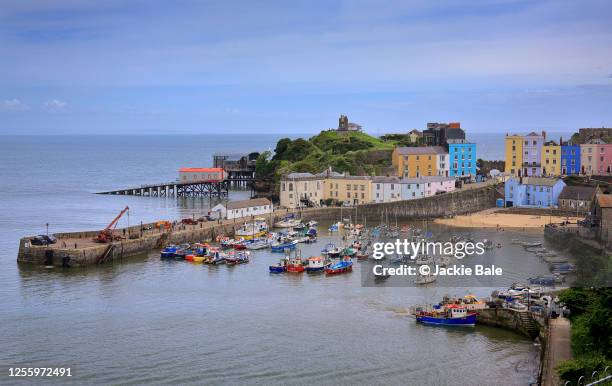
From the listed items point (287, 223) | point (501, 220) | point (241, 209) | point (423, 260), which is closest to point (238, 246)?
point (287, 223)

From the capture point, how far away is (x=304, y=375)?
2114cm

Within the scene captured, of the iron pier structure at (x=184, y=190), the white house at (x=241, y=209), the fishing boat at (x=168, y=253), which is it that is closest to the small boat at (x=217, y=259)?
the fishing boat at (x=168, y=253)

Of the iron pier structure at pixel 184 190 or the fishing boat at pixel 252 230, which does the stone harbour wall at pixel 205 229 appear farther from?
the iron pier structure at pixel 184 190

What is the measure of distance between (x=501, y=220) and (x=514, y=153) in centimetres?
1295

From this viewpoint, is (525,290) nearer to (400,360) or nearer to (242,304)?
(400,360)

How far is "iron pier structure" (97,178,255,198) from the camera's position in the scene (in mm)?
66688

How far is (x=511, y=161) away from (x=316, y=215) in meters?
17.0

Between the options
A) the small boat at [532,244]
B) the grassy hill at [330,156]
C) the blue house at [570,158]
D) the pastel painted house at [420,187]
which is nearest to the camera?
the small boat at [532,244]

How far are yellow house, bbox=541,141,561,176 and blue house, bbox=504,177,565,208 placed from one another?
580 cm

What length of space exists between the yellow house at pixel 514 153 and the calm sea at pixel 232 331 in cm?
2321

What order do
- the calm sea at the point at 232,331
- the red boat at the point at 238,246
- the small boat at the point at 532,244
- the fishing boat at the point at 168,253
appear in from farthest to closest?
1. the red boat at the point at 238,246
2. the small boat at the point at 532,244
3. the fishing boat at the point at 168,253
4. the calm sea at the point at 232,331

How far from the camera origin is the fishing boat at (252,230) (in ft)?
142

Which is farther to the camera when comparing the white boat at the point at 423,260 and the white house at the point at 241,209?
the white house at the point at 241,209

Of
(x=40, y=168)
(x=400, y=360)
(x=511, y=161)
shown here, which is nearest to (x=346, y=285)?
(x=400, y=360)
